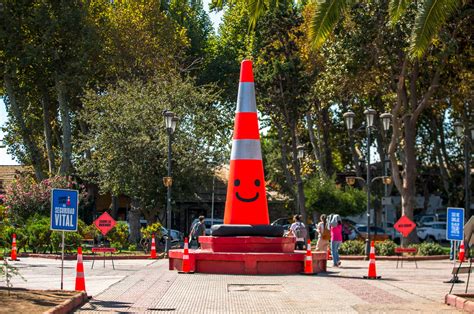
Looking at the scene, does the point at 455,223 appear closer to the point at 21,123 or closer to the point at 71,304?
the point at 71,304

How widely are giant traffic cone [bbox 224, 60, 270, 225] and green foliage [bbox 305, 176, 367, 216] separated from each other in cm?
2600

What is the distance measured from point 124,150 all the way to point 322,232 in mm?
18176

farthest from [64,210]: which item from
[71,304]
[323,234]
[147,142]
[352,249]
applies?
[147,142]

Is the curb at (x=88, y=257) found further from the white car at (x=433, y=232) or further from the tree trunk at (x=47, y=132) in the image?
the white car at (x=433, y=232)

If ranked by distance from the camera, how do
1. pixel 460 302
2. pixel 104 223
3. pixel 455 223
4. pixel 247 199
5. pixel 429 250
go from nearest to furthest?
pixel 460 302, pixel 247 199, pixel 455 223, pixel 104 223, pixel 429 250

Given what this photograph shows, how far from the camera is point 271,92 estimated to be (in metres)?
47.1

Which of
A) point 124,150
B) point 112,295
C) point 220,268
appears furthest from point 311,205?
point 112,295

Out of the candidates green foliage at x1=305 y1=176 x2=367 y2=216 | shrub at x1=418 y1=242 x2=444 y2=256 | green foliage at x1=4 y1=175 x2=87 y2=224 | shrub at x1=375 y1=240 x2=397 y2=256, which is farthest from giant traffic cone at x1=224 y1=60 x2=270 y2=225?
green foliage at x1=305 y1=176 x2=367 y2=216

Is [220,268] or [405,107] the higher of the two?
[405,107]

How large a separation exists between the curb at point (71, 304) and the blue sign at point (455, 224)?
12799 millimetres

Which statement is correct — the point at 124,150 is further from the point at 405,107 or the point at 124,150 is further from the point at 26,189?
the point at 405,107

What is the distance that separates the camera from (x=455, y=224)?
25438mm

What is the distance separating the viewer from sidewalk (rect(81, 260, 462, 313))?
584 inches

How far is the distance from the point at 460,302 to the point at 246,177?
1090 cm
